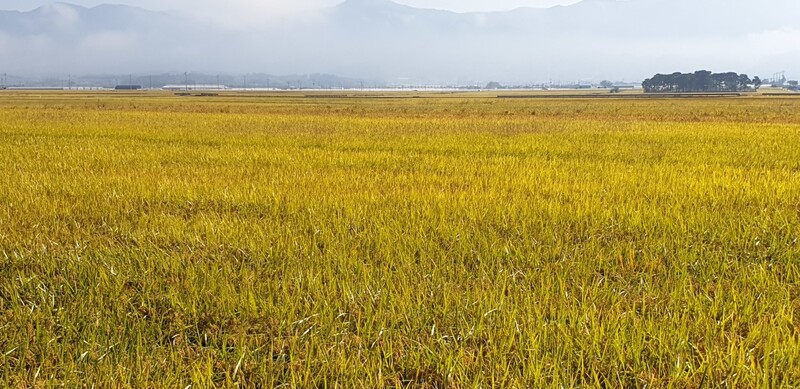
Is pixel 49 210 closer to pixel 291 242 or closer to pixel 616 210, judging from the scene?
pixel 291 242

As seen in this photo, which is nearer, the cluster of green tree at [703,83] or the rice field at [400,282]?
the rice field at [400,282]

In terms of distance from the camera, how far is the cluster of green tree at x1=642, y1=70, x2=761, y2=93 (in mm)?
164375

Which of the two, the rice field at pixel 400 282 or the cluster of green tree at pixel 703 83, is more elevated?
the cluster of green tree at pixel 703 83

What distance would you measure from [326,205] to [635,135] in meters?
12.5

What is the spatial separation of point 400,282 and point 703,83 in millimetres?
187703

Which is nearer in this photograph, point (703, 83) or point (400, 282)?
point (400, 282)

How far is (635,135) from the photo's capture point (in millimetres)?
15648

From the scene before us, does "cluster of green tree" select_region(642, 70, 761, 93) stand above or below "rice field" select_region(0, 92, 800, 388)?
above

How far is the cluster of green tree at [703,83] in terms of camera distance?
→ 164375mm

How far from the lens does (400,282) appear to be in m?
3.44

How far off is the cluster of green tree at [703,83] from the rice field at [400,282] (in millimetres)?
180706

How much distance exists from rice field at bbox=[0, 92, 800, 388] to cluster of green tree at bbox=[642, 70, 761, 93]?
181 m

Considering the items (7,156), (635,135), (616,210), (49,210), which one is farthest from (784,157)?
(7,156)

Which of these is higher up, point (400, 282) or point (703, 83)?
point (703, 83)
